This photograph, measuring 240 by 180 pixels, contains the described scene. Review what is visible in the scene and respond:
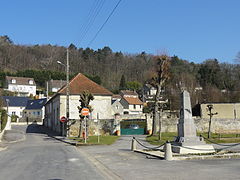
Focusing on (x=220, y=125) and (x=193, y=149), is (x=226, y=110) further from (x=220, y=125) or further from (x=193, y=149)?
(x=193, y=149)

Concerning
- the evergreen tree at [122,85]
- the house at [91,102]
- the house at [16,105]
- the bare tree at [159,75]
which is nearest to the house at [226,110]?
the house at [91,102]

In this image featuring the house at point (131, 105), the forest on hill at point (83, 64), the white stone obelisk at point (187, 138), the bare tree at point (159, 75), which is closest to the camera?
the white stone obelisk at point (187, 138)

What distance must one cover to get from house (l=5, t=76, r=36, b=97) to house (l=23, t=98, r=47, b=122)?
886 inches

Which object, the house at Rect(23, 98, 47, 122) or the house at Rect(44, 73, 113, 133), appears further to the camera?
the house at Rect(23, 98, 47, 122)

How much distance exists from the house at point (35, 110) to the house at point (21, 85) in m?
22.5

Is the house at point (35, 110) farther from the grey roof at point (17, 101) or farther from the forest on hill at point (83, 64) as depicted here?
the forest on hill at point (83, 64)

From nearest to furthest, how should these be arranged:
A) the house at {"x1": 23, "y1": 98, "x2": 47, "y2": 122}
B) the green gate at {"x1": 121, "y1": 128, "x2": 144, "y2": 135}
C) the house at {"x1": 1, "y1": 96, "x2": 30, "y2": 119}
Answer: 1. the green gate at {"x1": 121, "y1": 128, "x2": 144, "y2": 135}
2. the house at {"x1": 23, "y1": 98, "x2": 47, "y2": 122}
3. the house at {"x1": 1, "y1": 96, "x2": 30, "y2": 119}

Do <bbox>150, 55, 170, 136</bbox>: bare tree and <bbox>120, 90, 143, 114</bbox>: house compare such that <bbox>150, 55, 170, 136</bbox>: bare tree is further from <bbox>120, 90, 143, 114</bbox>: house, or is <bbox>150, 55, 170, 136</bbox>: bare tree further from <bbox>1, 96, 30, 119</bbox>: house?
<bbox>1, 96, 30, 119</bbox>: house

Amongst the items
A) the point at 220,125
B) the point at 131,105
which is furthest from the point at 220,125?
the point at 131,105

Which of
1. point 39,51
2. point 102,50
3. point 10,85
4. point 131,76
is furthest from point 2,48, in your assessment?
point 131,76

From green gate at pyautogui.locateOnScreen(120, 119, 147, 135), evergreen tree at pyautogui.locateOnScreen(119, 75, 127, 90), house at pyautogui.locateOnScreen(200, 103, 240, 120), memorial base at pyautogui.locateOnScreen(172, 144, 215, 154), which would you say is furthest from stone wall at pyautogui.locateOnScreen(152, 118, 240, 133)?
evergreen tree at pyautogui.locateOnScreen(119, 75, 127, 90)

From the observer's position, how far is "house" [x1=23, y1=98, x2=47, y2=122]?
77.4 m

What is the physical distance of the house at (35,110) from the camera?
3049 inches

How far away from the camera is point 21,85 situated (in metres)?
103
